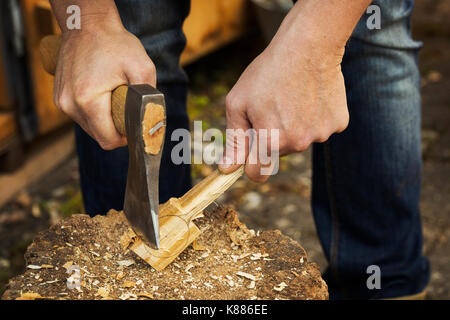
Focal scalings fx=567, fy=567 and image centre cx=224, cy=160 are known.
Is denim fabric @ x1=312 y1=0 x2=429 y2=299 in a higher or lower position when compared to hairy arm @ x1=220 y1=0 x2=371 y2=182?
lower

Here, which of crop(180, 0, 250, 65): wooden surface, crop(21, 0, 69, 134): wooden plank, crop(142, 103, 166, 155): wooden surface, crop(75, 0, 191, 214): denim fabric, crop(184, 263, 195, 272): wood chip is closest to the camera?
crop(142, 103, 166, 155): wooden surface

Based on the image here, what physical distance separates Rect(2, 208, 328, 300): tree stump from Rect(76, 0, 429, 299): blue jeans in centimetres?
41

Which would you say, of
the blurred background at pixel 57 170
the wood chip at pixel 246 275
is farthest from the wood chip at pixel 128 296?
the blurred background at pixel 57 170

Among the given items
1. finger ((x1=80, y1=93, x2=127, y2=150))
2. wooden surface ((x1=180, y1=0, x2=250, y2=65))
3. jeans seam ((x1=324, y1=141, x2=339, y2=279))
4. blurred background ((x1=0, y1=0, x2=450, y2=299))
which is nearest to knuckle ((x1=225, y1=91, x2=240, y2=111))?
finger ((x1=80, y1=93, x2=127, y2=150))

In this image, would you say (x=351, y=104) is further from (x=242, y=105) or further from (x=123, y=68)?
(x=123, y=68)

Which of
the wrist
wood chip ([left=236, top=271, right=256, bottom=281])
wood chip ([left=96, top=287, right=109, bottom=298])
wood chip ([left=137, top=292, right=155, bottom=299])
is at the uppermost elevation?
the wrist

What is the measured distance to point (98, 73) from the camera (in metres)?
1.23

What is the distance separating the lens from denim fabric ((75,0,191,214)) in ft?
5.11

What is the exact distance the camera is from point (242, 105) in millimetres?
1222

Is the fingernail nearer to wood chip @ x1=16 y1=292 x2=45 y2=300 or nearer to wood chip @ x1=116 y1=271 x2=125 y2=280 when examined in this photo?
wood chip @ x1=116 y1=271 x2=125 y2=280

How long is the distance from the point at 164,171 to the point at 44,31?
1321 millimetres

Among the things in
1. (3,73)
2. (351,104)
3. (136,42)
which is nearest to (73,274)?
(136,42)
